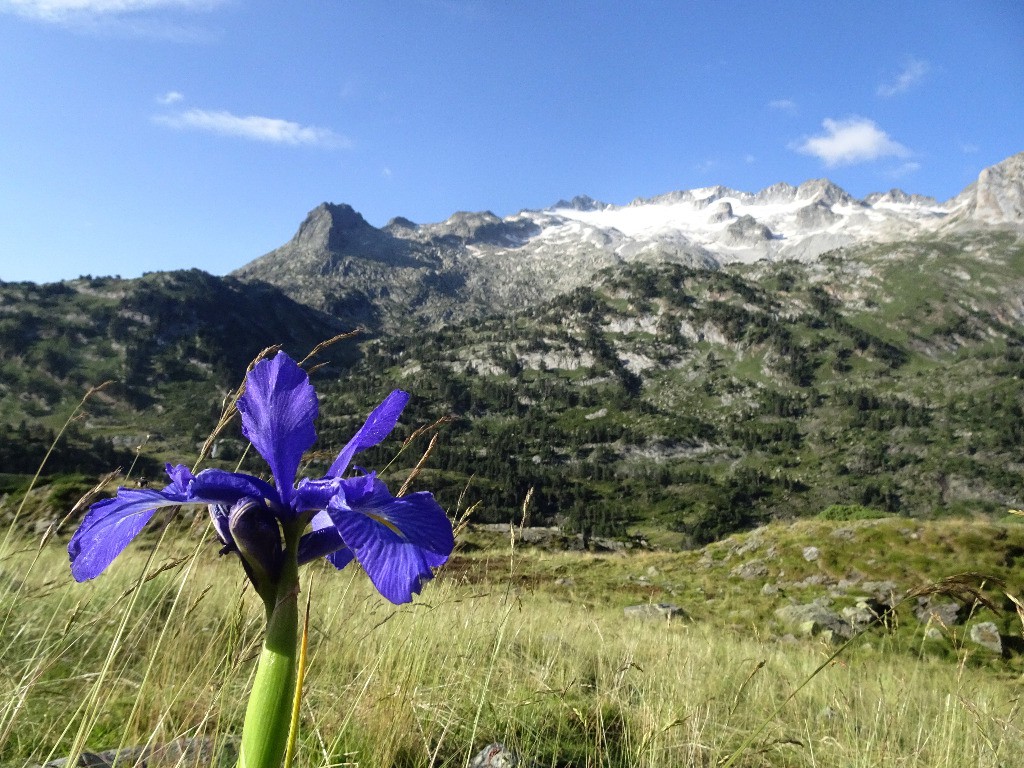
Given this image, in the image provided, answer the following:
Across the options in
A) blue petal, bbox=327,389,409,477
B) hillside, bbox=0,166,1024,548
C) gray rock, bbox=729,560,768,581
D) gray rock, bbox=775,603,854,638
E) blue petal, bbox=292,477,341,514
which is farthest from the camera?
hillside, bbox=0,166,1024,548

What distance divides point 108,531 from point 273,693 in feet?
1.73

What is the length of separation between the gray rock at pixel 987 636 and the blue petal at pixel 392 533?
1709cm

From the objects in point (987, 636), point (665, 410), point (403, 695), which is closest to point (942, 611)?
point (987, 636)

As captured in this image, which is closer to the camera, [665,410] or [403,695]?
[403,695]

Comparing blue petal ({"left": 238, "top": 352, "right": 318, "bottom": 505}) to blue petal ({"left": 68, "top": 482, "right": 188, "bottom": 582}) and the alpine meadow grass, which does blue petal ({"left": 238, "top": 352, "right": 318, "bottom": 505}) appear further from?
the alpine meadow grass

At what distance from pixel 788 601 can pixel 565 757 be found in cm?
1760

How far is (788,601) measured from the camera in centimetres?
1839

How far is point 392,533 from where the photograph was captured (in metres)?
1.16

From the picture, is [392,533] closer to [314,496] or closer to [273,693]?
[314,496]

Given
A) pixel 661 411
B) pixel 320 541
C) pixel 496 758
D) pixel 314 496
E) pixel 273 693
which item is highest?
pixel 314 496

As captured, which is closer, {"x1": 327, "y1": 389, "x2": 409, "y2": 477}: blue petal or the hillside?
{"x1": 327, "y1": 389, "x2": 409, "y2": 477}: blue petal

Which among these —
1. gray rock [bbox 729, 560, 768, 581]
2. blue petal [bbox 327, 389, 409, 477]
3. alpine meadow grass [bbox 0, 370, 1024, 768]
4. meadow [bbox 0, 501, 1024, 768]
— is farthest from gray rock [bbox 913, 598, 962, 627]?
blue petal [bbox 327, 389, 409, 477]

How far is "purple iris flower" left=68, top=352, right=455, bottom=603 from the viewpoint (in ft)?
3.74

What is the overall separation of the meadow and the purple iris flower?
34 cm
